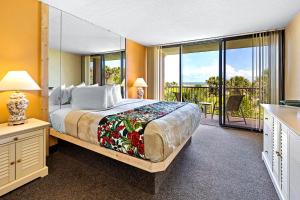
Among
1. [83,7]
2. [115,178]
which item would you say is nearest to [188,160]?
[115,178]

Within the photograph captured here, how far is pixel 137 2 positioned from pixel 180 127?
2001mm

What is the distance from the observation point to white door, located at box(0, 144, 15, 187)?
1.65 metres

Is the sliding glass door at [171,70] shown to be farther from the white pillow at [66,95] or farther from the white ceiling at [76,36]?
the white pillow at [66,95]

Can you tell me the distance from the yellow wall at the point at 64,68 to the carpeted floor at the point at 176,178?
1.14m

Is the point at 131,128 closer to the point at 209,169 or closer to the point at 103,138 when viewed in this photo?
the point at 103,138

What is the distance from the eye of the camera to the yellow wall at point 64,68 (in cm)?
Answer: 264

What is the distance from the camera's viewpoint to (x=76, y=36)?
3.06m

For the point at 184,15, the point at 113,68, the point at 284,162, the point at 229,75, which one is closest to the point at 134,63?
the point at 113,68

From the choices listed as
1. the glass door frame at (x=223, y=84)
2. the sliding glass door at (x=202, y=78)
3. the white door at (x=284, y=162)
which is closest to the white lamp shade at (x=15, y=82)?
the white door at (x=284, y=162)

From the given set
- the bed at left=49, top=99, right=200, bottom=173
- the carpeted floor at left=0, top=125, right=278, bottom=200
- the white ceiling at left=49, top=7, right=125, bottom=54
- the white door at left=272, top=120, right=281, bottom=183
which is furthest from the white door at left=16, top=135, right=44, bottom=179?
the white door at left=272, top=120, right=281, bottom=183

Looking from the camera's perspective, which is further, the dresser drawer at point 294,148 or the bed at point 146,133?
the bed at point 146,133

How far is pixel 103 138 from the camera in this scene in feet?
6.31

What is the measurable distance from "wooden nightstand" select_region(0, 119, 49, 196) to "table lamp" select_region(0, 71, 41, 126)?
115 mm

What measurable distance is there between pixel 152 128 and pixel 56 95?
1989mm
